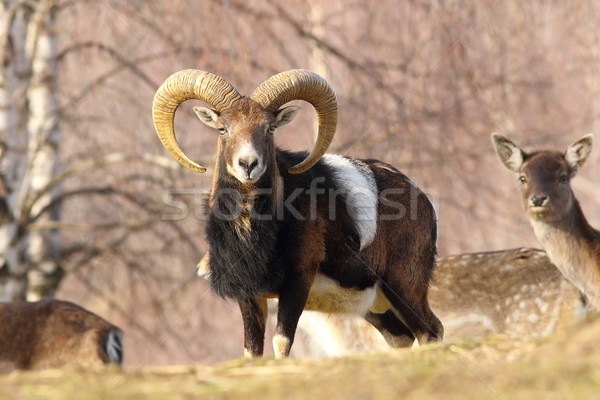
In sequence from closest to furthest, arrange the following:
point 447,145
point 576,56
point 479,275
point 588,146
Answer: point 588,146
point 479,275
point 447,145
point 576,56

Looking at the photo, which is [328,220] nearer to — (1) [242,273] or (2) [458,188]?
(1) [242,273]

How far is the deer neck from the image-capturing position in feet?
35.3

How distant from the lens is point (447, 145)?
695 inches

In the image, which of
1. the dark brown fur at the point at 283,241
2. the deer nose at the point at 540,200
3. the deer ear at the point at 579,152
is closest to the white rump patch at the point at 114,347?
the dark brown fur at the point at 283,241

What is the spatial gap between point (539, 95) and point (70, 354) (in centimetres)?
1203

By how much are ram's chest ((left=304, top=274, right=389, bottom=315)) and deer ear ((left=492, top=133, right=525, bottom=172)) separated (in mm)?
3022

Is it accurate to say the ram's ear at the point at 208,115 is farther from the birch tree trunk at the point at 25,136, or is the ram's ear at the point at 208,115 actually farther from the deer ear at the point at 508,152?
the birch tree trunk at the point at 25,136

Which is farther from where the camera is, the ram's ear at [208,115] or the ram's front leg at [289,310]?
the ram's ear at [208,115]

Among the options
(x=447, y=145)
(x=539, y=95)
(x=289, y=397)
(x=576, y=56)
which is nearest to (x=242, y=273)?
(x=289, y=397)

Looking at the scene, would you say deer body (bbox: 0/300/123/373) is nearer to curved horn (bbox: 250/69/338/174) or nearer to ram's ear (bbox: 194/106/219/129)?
ram's ear (bbox: 194/106/219/129)

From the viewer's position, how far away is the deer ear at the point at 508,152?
453 inches

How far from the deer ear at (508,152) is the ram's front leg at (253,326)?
14.2ft

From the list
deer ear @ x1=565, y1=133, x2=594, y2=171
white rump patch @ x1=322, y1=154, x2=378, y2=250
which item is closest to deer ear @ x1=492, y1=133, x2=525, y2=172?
deer ear @ x1=565, y1=133, x2=594, y2=171

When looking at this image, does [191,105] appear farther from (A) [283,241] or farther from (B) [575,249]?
(A) [283,241]
